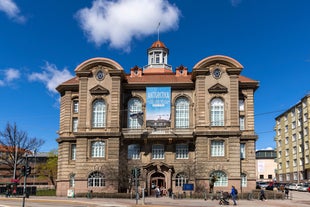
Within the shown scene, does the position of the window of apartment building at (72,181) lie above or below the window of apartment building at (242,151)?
below

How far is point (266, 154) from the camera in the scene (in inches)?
4747

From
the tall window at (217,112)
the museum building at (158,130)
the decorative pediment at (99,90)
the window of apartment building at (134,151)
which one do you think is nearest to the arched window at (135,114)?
the museum building at (158,130)

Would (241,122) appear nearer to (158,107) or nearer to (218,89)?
(218,89)

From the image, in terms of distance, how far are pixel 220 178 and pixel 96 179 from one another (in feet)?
50.5

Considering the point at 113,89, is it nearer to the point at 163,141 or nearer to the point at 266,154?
the point at 163,141

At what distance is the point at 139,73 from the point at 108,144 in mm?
12697

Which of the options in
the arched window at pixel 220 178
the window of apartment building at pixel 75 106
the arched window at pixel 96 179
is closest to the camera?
the arched window at pixel 220 178

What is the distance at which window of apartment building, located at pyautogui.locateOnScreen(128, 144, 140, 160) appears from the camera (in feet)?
178

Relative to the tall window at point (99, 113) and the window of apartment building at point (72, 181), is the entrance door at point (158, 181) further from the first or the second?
the window of apartment building at point (72, 181)

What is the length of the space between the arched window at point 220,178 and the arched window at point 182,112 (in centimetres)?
753

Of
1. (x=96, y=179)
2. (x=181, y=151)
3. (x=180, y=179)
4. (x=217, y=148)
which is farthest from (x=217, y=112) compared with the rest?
(x=96, y=179)

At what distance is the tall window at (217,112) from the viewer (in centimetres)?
5216

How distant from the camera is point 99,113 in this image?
2120 inches

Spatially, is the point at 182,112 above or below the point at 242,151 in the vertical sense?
above
